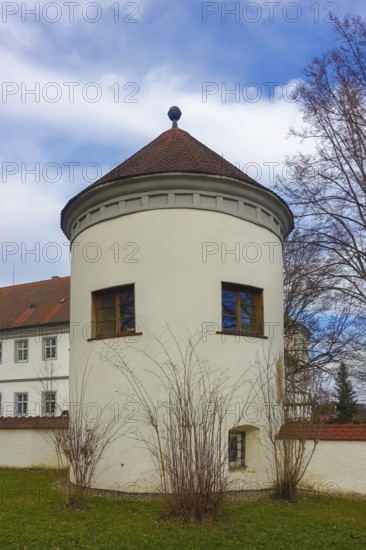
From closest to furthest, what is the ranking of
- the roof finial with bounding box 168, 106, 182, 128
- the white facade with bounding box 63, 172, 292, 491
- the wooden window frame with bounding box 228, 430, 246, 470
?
the white facade with bounding box 63, 172, 292, 491
the wooden window frame with bounding box 228, 430, 246, 470
the roof finial with bounding box 168, 106, 182, 128

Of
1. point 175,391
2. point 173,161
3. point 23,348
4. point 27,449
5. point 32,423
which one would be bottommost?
point 27,449

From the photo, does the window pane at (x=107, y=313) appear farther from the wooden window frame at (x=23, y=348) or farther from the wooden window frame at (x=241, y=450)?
the wooden window frame at (x=23, y=348)

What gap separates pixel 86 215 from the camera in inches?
466

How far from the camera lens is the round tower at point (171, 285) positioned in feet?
34.1

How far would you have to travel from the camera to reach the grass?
273 inches

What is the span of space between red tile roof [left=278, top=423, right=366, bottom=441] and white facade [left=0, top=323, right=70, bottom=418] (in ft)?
71.7

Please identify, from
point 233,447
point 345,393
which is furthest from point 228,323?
point 345,393

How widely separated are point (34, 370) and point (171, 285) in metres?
24.0

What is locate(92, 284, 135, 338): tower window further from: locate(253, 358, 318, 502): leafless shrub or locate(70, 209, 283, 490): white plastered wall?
locate(253, 358, 318, 502): leafless shrub

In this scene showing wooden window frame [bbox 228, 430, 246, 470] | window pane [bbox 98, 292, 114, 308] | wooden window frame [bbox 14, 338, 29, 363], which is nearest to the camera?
wooden window frame [bbox 228, 430, 246, 470]

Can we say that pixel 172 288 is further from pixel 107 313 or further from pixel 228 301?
pixel 107 313

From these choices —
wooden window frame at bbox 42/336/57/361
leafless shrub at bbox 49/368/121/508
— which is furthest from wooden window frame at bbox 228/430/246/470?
wooden window frame at bbox 42/336/57/361

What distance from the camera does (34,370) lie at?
32312 millimetres

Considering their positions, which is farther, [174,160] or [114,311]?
[174,160]
